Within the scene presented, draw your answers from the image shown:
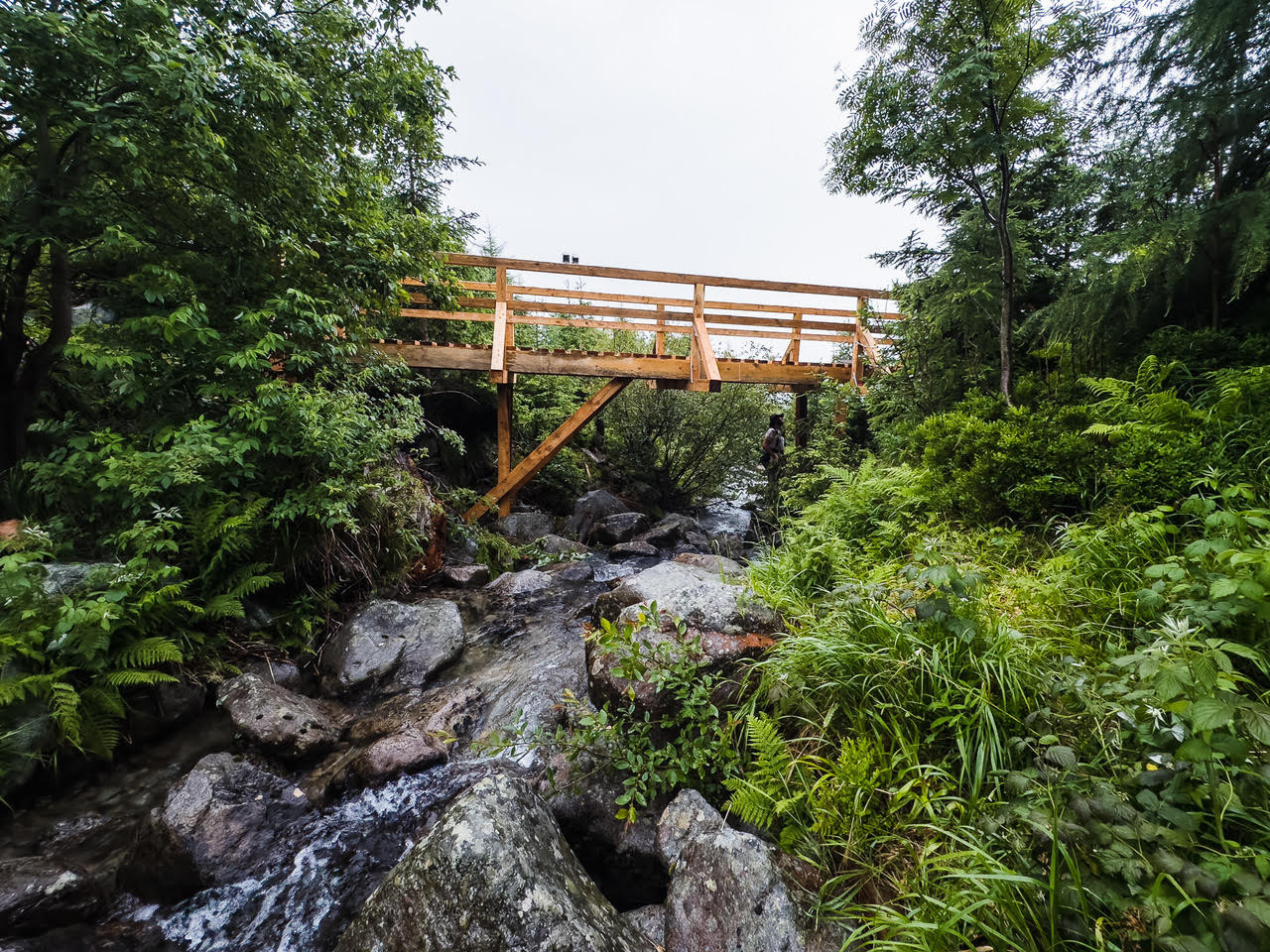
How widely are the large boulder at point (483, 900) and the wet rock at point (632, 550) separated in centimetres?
615

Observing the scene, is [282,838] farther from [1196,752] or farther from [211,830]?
[1196,752]

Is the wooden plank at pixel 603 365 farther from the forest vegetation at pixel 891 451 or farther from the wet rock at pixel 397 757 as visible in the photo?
the wet rock at pixel 397 757

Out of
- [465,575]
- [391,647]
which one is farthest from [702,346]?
[391,647]

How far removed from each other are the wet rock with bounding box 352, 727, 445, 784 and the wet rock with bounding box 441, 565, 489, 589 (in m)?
2.66

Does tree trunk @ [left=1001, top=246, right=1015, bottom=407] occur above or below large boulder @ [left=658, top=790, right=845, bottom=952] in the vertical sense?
above

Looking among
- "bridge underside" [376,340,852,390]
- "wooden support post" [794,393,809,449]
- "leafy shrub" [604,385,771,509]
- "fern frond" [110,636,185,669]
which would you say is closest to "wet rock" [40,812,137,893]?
"fern frond" [110,636,185,669]

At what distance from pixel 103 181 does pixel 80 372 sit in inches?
63.6

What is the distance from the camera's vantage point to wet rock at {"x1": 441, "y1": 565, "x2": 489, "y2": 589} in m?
5.70

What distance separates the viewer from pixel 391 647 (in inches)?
161

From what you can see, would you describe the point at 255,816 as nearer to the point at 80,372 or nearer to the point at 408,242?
the point at 80,372

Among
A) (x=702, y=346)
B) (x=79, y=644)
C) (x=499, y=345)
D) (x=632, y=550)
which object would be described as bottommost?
(x=632, y=550)

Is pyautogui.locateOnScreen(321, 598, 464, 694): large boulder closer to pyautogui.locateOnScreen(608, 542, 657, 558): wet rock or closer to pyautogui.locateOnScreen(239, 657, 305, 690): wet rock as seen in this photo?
pyautogui.locateOnScreen(239, 657, 305, 690): wet rock

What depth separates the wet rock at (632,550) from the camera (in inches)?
315

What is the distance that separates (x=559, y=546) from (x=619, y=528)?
57.2 inches
